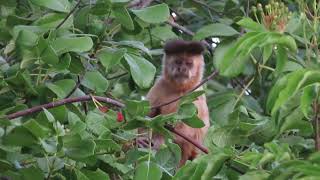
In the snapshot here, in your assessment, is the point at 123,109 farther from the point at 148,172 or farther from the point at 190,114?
the point at 148,172

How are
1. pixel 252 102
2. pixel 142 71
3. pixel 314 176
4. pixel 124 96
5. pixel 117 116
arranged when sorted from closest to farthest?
pixel 314 176
pixel 117 116
pixel 142 71
pixel 124 96
pixel 252 102

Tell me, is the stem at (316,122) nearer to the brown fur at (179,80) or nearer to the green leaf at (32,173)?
the green leaf at (32,173)

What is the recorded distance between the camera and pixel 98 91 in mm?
4195

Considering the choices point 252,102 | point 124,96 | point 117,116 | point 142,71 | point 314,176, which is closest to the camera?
point 314,176

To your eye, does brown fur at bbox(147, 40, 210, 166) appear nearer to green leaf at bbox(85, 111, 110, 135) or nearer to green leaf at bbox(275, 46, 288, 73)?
green leaf at bbox(85, 111, 110, 135)

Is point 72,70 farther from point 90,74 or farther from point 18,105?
point 18,105

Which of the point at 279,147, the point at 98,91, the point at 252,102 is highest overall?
the point at 279,147

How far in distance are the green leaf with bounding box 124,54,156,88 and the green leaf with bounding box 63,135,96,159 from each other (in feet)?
2.14

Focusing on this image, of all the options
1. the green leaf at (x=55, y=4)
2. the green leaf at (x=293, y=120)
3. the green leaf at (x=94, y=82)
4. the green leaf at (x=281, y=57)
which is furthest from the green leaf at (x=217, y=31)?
the green leaf at (x=293, y=120)

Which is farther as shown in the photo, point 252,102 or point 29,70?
point 252,102

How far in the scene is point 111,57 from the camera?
4023mm

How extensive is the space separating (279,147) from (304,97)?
0.19m

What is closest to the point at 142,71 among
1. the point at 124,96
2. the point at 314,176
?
the point at 124,96

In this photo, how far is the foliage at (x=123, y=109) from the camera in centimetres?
276
